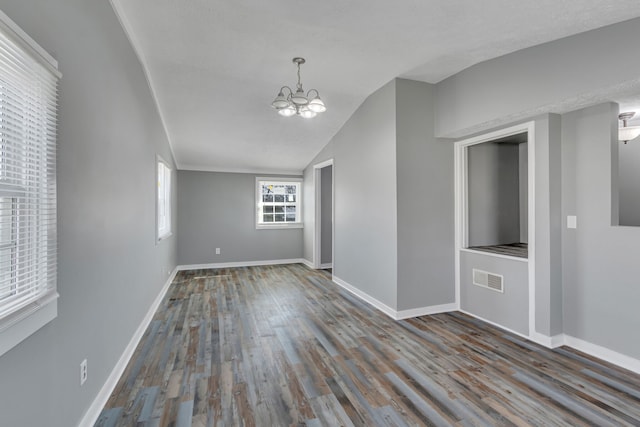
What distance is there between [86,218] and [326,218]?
4.90m

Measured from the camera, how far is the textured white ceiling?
7.25 ft

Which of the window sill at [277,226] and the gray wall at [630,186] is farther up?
the gray wall at [630,186]

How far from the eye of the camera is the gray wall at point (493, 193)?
3.80m

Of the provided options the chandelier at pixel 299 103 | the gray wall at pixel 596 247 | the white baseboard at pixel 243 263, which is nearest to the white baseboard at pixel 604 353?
the gray wall at pixel 596 247

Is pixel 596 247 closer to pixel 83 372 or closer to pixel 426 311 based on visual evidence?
pixel 426 311

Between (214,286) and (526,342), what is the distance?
4226 mm

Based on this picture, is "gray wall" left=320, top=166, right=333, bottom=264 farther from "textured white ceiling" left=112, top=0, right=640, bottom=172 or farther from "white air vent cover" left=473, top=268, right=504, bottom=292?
"white air vent cover" left=473, top=268, right=504, bottom=292

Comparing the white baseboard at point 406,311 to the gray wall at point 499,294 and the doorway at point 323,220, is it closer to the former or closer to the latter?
the gray wall at point 499,294

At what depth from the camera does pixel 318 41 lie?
2742 millimetres

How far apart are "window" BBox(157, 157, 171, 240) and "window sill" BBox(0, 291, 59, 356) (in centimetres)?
325

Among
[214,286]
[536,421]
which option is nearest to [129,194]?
[214,286]

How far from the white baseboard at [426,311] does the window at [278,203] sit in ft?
12.6

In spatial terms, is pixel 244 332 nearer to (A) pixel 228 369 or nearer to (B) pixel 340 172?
(A) pixel 228 369

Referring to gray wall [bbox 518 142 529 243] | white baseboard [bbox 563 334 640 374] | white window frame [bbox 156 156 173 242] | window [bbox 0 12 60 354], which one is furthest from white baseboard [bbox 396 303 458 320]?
white window frame [bbox 156 156 173 242]
